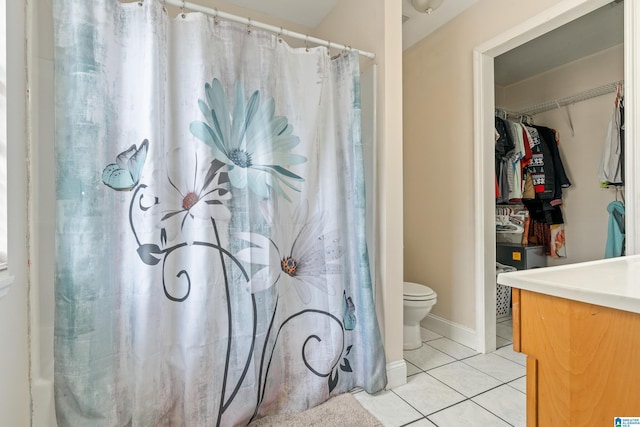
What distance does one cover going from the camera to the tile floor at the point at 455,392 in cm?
146

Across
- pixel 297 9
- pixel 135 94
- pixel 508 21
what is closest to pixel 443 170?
pixel 508 21

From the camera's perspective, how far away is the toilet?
2.13 m

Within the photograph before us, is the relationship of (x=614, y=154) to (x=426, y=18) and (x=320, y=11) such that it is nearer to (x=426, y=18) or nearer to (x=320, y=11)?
(x=426, y=18)

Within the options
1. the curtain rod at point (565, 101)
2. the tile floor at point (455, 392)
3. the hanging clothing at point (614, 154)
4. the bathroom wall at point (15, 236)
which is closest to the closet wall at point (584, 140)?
the curtain rod at point (565, 101)

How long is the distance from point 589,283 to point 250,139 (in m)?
1.29

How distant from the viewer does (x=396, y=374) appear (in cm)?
173

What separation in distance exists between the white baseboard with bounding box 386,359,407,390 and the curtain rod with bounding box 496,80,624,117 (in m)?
2.46

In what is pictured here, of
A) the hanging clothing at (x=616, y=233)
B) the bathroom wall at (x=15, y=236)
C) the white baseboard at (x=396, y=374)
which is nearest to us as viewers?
the bathroom wall at (x=15, y=236)

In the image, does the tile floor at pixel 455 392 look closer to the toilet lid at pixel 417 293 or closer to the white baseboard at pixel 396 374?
the white baseboard at pixel 396 374

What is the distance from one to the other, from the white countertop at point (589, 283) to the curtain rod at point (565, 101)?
2.42m

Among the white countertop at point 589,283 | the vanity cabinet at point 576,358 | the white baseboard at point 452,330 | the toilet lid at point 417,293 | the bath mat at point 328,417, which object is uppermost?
the white countertop at point 589,283

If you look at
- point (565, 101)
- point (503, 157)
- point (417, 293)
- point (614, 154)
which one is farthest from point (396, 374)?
point (565, 101)

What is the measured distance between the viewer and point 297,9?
7.20 ft

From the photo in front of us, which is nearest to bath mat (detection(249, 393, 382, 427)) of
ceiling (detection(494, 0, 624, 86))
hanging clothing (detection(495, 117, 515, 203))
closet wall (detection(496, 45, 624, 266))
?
hanging clothing (detection(495, 117, 515, 203))
